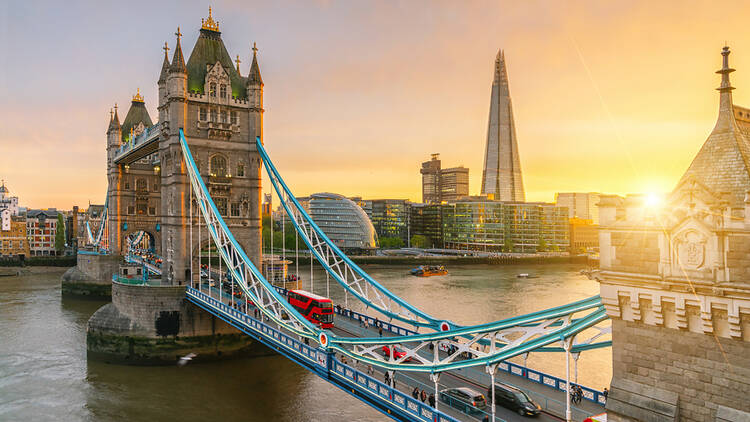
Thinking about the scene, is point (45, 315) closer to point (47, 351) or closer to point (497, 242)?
point (47, 351)

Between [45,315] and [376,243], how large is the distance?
88137 millimetres

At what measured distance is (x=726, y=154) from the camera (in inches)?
407

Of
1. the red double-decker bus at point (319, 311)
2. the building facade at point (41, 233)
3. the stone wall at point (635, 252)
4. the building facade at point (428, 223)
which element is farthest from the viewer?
the building facade at point (428, 223)

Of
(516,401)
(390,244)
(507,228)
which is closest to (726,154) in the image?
(516,401)

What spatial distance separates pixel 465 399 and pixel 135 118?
182 feet

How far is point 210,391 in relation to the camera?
2638cm

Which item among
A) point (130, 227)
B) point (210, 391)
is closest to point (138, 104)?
point (130, 227)

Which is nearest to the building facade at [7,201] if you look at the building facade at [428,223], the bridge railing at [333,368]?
the building facade at [428,223]

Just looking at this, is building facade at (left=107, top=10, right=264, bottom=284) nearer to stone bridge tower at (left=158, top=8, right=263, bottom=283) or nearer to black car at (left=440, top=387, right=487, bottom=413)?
stone bridge tower at (left=158, top=8, right=263, bottom=283)

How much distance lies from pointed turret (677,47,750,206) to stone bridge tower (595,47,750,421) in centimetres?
2

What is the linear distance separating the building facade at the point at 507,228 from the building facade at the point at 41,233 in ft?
306

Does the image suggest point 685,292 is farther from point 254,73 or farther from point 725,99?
point 254,73

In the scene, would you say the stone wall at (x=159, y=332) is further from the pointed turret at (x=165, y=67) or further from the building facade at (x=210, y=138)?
the pointed turret at (x=165, y=67)

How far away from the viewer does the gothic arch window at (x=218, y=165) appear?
35156 millimetres
